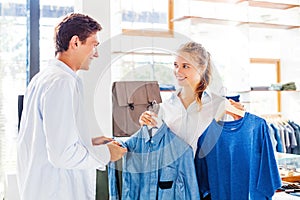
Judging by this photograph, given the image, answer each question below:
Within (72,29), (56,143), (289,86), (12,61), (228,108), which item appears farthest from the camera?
(289,86)

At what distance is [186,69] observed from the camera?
1.60 m

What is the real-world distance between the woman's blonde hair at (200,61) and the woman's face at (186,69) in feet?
0.04

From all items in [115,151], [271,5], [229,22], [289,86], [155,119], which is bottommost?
[115,151]

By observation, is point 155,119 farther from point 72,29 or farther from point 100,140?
point 72,29

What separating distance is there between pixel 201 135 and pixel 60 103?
667 millimetres

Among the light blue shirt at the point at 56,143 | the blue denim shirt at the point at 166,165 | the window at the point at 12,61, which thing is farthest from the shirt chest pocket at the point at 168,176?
the window at the point at 12,61

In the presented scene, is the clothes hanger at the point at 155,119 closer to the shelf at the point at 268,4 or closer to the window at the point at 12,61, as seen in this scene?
the window at the point at 12,61

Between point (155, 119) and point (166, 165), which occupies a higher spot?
point (155, 119)

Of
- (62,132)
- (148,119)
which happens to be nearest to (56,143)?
(62,132)

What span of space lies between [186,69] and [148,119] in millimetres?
277

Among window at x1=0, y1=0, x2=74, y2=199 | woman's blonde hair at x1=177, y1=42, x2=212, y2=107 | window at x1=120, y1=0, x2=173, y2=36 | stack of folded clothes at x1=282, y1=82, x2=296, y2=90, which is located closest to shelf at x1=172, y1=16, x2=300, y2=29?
window at x1=120, y1=0, x2=173, y2=36

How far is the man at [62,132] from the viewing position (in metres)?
1.43

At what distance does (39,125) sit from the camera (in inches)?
58.7

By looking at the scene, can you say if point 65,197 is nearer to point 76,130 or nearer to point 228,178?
point 76,130
